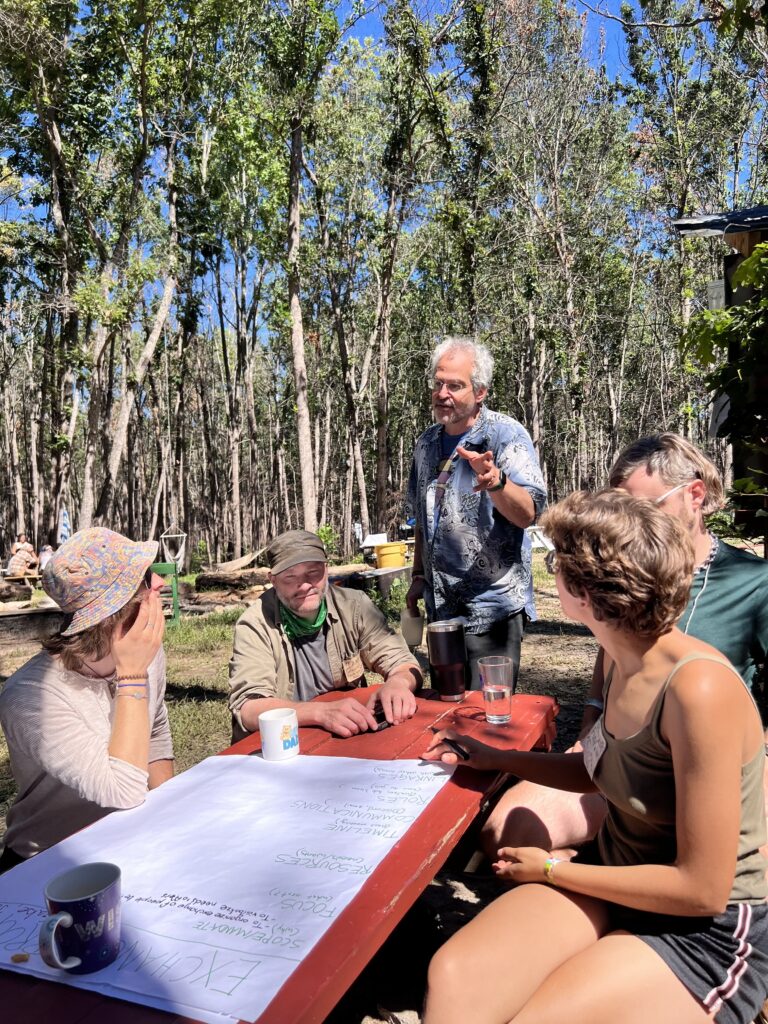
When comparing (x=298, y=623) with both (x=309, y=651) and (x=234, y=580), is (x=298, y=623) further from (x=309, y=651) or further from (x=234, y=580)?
(x=234, y=580)

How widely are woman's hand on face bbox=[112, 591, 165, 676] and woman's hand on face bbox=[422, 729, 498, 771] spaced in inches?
30.3

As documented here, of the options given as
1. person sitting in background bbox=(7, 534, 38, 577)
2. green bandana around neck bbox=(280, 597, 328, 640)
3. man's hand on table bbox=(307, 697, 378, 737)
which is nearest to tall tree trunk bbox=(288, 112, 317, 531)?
person sitting in background bbox=(7, 534, 38, 577)

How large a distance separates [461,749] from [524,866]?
377 mm

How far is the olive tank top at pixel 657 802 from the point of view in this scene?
57.4 inches

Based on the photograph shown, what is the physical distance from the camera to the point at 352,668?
9.55 feet

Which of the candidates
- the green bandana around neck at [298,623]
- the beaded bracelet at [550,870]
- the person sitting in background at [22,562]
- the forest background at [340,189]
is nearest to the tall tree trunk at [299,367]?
the forest background at [340,189]

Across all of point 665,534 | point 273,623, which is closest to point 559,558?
point 665,534

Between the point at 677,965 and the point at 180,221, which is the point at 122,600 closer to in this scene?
the point at 677,965

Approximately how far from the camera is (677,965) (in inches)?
54.7

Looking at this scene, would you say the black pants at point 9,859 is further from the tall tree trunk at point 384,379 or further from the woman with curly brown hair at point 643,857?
the tall tree trunk at point 384,379

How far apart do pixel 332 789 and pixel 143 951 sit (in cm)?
68

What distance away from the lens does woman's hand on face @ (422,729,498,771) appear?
1.90 m

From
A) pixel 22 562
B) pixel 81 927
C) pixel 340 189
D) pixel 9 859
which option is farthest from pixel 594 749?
pixel 340 189

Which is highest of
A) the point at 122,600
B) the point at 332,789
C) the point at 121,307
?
the point at 121,307
